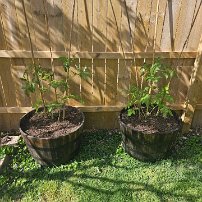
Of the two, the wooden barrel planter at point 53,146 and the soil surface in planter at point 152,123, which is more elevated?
the soil surface in planter at point 152,123

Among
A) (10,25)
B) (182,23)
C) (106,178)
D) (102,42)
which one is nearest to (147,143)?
(106,178)

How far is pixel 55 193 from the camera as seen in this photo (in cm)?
301

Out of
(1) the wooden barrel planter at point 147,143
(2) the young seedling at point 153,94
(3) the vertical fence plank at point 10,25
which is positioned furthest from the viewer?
(1) the wooden barrel planter at point 147,143

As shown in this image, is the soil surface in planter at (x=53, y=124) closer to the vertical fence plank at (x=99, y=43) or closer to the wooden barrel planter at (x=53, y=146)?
the wooden barrel planter at (x=53, y=146)

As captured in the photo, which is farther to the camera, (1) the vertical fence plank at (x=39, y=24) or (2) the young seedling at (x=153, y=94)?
(2) the young seedling at (x=153, y=94)

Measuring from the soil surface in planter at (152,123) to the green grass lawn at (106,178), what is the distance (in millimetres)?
446

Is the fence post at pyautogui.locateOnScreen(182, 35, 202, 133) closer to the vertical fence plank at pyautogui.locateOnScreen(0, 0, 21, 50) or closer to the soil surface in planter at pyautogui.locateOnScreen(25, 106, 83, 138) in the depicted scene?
the soil surface in planter at pyautogui.locateOnScreen(25, 106, 83, 138)

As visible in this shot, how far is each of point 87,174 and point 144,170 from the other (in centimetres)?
70

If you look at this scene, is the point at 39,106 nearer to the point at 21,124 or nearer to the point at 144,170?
the point at 21,124

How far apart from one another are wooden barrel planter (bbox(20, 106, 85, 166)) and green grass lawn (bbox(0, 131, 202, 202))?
0.38 feet

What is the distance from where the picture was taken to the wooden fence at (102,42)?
9.62 feet

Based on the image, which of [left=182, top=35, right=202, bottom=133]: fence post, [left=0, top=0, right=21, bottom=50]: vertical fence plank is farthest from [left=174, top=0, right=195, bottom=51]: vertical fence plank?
[left=0, top=0, right=21, bottom=50]: vertical fence plank

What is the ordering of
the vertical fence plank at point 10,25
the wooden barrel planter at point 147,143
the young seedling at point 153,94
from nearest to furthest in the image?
the vertical fence plank at point 10,25 → the young seedling at point 153,94 → the wooden barrel planter at point 147,143

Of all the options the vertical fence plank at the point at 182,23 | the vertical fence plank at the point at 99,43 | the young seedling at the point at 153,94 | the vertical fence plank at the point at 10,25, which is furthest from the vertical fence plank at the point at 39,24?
the vertical fence plank at the point at 182,23
